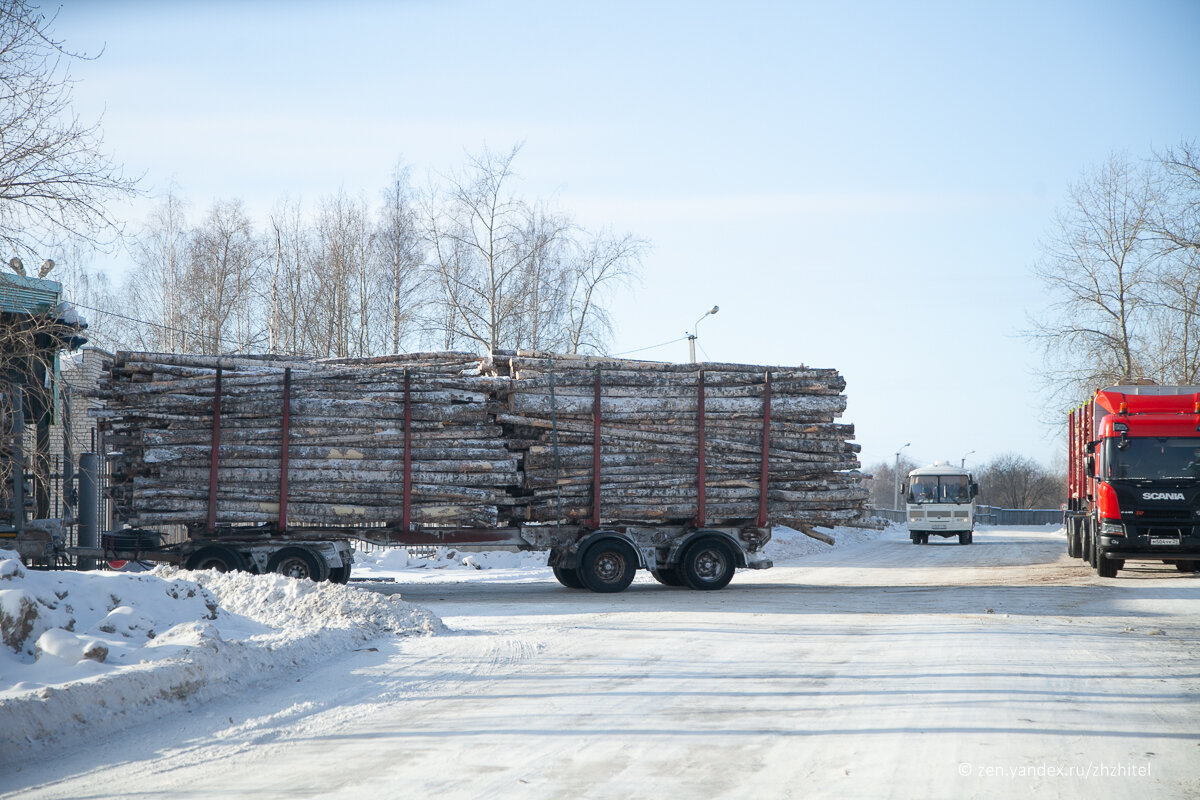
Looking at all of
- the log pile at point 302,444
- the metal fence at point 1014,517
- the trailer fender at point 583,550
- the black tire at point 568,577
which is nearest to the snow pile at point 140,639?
the log pile at point 302,444

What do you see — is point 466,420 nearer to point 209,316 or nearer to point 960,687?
point 960,687

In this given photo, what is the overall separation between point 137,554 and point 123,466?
4.78 feet

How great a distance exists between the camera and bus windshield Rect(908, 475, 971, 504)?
126 ft

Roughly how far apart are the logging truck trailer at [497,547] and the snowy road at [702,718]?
331cm

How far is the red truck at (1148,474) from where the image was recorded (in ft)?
58.2

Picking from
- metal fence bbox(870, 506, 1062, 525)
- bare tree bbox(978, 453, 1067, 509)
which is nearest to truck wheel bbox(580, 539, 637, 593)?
metal fence bbox(870, 506, 1062, 525)

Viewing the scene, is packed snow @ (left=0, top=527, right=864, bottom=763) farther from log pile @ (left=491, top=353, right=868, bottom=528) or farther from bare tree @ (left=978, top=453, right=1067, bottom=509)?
bare tree @ (left=978, top=453, right=1067, bottom=509)

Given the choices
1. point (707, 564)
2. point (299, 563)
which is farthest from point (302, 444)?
point (707, 564)

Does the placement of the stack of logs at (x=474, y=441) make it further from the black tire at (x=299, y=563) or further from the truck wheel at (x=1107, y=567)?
the truck wheel at (x=1107, y=567)

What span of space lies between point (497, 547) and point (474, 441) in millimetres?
1757

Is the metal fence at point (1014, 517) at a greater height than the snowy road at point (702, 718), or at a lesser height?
lesser

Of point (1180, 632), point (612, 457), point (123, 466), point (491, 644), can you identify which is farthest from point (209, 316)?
point (1180, 632)

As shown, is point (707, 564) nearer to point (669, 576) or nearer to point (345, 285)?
point (669, 576)

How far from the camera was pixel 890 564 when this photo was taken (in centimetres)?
2477
